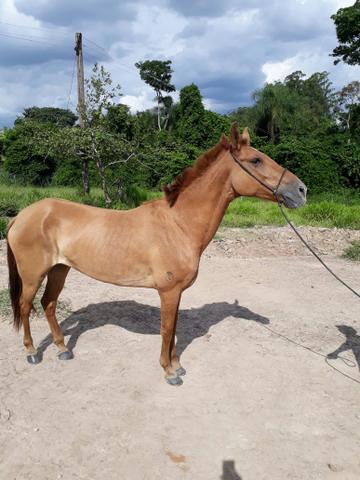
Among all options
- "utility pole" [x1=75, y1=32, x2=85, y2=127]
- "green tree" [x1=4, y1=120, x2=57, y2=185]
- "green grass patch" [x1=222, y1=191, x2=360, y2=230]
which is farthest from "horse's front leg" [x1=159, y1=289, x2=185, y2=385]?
"green tree" [x1=4, y1=120, x2=57, y2=185]

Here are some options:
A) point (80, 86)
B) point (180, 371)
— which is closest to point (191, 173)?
point (180, 371)

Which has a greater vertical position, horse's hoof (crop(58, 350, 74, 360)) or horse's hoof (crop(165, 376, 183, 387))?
horse's hoof (crop(165, 376, 183, 387))

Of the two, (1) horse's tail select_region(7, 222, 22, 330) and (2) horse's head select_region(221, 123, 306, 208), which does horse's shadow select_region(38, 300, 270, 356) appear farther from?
(2) horse's head select_region(221, 123, 306, 208)

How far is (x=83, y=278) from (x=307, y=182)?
47.5 ft

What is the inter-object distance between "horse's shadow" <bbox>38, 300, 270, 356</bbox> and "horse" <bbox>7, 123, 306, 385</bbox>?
87cm

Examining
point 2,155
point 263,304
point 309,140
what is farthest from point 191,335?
point 2,155

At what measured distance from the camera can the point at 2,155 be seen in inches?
944

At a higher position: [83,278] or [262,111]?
[262,111]

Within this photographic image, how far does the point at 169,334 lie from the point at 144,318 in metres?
1.49

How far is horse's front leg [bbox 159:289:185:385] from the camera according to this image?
3.20 metres

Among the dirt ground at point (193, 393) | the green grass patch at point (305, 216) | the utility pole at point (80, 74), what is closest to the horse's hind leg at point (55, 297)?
the dirt ground at point (193, 393)

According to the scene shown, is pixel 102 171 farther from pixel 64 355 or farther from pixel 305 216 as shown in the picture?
pixel 64 355

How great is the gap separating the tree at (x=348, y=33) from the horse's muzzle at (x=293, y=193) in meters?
23.8

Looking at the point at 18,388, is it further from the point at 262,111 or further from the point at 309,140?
the point at 262,111
